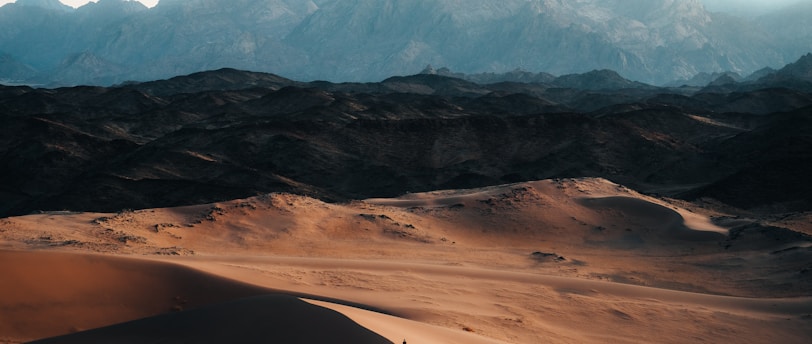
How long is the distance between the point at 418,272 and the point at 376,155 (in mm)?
32296

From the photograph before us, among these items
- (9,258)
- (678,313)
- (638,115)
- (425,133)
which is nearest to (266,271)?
(9,258)

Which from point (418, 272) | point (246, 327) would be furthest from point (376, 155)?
point (246, 327)

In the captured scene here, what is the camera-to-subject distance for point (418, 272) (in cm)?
1455

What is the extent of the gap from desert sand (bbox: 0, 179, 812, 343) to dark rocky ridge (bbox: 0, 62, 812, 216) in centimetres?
1234

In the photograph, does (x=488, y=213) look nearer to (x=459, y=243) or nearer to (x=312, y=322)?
(x=459, y=243)

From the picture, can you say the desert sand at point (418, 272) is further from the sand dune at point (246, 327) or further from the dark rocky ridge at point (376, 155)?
the dark rocky ridge at point (376, 155)

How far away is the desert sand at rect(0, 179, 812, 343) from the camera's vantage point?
921 centimetres

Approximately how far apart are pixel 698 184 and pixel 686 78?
174734 millimetres

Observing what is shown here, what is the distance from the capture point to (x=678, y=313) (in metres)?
12.4

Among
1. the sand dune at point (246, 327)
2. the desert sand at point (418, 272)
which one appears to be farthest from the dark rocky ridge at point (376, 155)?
the sand dune at point (246, 327)

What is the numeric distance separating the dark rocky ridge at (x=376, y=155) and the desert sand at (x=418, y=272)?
12336 mm

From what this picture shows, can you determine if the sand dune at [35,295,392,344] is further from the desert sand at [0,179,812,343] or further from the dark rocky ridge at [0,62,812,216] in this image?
the dark rocky ridge at [0,62,812,216]

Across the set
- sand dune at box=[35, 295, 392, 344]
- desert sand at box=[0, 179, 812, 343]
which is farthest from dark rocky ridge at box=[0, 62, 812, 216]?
sand dune at box=[35, 295, 392, 344]

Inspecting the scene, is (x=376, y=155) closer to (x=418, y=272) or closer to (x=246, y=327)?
(x=418, y=272)
